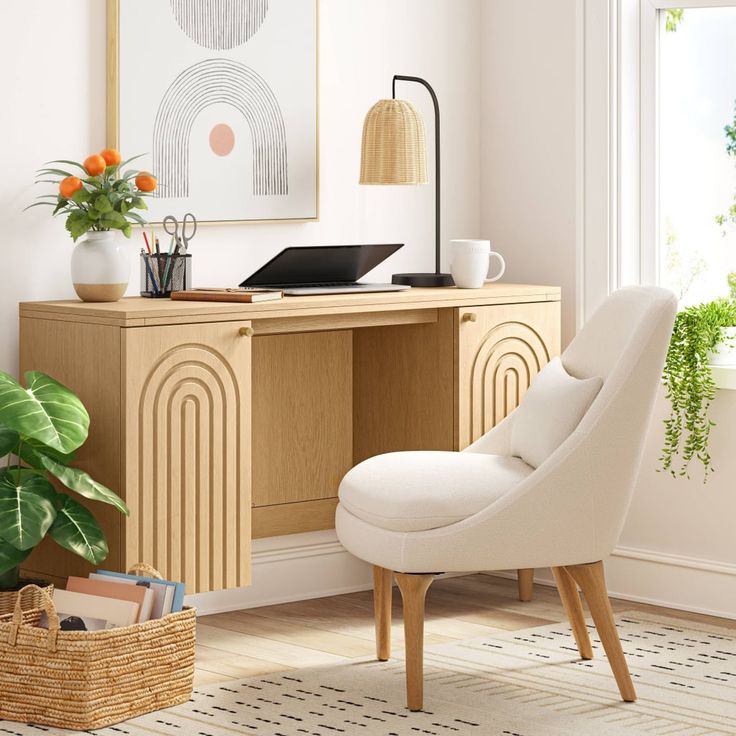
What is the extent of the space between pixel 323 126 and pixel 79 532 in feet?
4.95

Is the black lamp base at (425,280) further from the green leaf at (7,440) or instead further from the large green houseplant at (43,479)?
the green leaf at (7,440)

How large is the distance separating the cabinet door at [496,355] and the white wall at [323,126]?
0.47 m

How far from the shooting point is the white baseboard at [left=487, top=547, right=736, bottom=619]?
3775 millimetres

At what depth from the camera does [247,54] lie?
3707 mm

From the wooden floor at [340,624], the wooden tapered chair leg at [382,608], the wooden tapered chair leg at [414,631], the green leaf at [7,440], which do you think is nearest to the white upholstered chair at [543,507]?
the wooden tapered chair leg at [414,631]

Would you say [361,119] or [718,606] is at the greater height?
[361,119]

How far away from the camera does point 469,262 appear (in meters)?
3.81

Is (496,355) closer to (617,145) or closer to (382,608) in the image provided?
(617,145)

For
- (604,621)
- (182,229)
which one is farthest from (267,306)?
(604,621)

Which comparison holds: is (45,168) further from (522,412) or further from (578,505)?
(578,505)

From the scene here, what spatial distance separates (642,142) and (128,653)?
210 centimetres

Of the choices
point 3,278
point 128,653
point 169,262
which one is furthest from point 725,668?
point 3,278

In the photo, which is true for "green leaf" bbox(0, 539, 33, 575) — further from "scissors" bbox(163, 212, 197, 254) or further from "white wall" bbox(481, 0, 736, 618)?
"white wall" bbox(481, 0, 736, 618)

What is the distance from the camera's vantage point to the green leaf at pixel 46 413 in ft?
9.14
